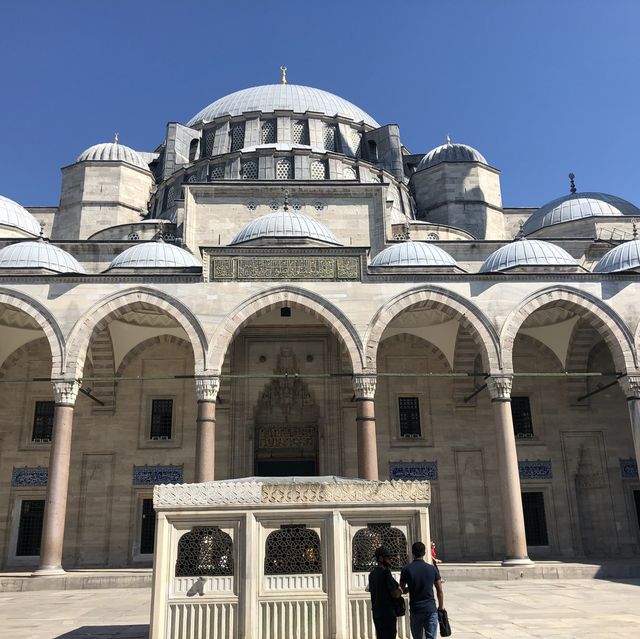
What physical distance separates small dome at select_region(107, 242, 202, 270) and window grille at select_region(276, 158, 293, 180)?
652cm

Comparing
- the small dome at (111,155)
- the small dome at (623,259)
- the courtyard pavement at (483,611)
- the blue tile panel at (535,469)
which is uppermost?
the small dome at (111,155)

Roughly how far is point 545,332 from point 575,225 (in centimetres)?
420

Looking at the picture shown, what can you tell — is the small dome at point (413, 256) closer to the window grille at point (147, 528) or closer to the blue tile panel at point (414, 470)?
the blue tile panel at point (414, 470)

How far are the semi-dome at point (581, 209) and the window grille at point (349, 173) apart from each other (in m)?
5.44

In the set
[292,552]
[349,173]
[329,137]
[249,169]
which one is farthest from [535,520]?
[329,137]

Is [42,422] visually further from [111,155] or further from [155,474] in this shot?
[111,155]

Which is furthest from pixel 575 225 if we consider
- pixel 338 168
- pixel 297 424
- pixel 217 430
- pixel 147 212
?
pixel 147 212

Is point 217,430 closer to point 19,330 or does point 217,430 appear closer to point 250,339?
point 250,339

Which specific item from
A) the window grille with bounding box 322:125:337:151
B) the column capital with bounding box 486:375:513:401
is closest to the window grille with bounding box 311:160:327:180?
the window grille with bounding box 322:125:337:151

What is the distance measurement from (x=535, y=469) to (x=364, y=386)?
5.41 meters

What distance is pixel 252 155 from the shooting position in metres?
20.0

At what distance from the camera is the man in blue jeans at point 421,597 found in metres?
4.29

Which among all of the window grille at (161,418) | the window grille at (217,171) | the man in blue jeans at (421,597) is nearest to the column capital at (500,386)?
the window grille at (161,418)

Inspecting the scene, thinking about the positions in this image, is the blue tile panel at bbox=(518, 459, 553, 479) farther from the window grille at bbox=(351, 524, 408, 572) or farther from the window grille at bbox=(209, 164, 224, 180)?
the window grille at bbox=(209, 164, 224, 180)
